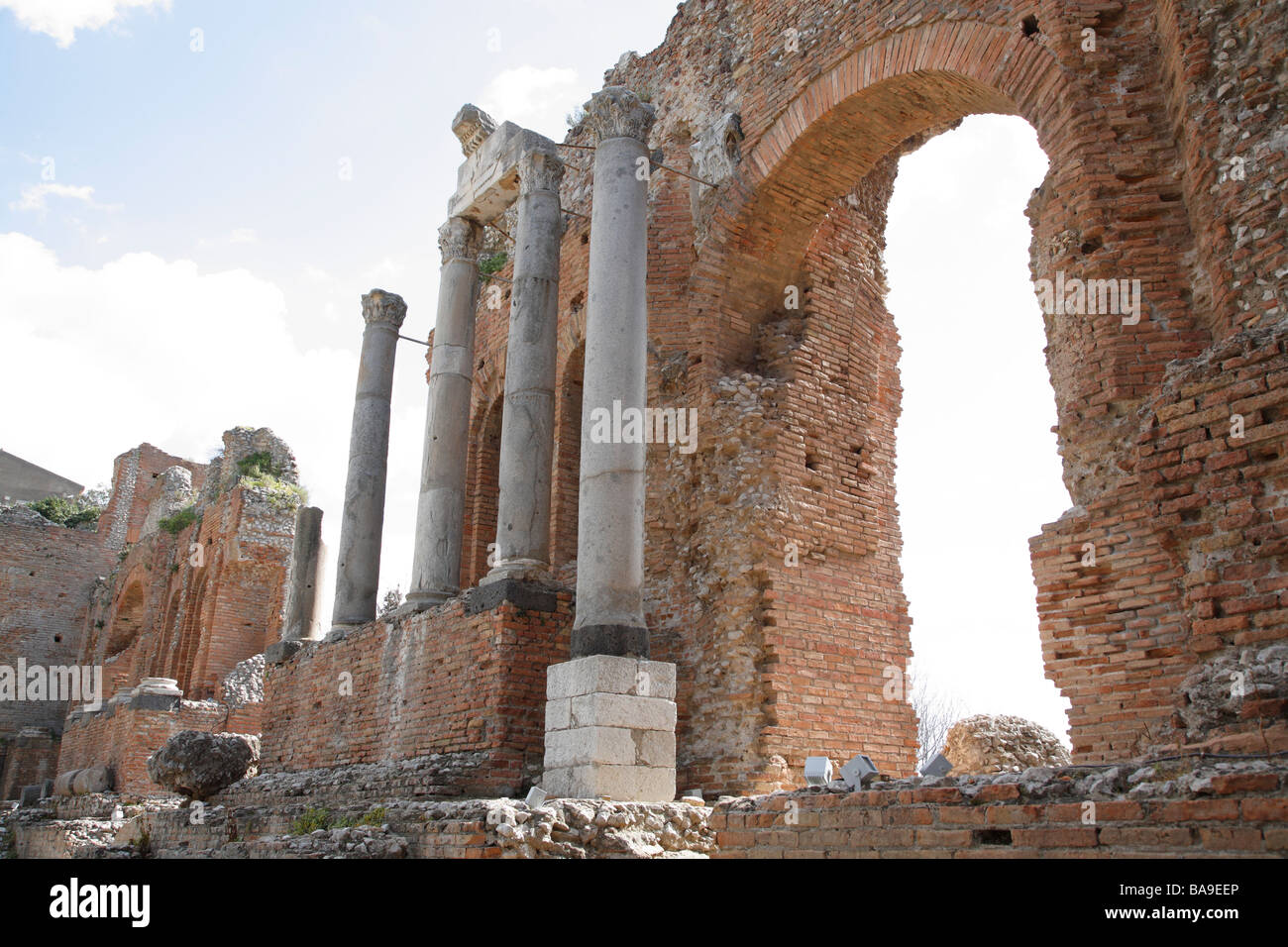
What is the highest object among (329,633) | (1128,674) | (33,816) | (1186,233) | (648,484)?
(1186,233)

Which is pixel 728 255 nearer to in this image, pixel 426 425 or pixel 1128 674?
pixel 426 425

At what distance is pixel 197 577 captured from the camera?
77.1 feet

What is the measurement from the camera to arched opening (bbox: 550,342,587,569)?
40.7ft

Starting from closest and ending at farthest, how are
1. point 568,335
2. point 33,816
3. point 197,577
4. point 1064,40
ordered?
point 1064,40 → point 568,335 → point 33,816 → point 197,577

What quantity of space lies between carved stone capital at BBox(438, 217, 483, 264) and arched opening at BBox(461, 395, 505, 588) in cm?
259

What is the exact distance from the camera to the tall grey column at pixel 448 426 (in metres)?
10.6

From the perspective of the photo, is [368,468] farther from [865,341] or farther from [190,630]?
[190,630]

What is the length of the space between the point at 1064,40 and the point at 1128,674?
468 cm

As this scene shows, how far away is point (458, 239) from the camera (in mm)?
12094

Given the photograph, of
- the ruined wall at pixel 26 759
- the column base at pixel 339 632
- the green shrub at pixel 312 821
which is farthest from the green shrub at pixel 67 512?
the green shrub at pixel 312 821

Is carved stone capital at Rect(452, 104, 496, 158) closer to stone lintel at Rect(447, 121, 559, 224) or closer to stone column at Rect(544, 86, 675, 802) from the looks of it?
stone lintel at Rect(447, 121, 559, 224)

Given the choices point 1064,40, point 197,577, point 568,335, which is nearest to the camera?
point 1064,40
